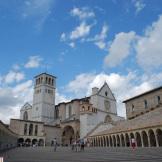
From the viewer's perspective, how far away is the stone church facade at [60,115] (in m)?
62.8

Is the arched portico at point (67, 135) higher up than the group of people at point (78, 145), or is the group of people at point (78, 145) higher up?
the arched portico at point (67, 135)

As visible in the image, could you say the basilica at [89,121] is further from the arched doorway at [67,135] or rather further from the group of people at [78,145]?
the group of people at [78,145]

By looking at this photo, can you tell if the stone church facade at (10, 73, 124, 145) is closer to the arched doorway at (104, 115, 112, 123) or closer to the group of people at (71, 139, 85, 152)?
the arched doorway at (104, 115, 112, 123)

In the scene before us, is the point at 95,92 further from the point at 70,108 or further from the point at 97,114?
the point at 70,108

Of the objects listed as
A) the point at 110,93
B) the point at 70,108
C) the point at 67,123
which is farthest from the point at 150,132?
the point at 70,108

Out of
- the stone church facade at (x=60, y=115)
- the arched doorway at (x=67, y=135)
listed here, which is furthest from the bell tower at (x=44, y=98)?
the arched doorway at (x=67, y=135)

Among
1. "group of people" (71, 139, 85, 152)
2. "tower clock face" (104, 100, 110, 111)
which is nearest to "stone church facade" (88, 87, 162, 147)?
"group of people" (71, 139, 85, 152)

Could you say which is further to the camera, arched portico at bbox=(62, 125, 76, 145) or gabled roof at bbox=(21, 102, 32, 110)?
gabled roof at bbox=(21, 102, 32, 110)

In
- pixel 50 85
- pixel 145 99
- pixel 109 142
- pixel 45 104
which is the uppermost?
pixel 50 85

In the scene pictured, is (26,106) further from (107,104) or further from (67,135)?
(107,104)

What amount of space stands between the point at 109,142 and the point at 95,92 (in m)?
27.1

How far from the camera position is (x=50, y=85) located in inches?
3369

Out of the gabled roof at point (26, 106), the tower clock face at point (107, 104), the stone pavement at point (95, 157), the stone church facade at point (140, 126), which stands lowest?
the stone pavement at point (95, 157)

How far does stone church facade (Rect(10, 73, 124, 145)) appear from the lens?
62.8 m
